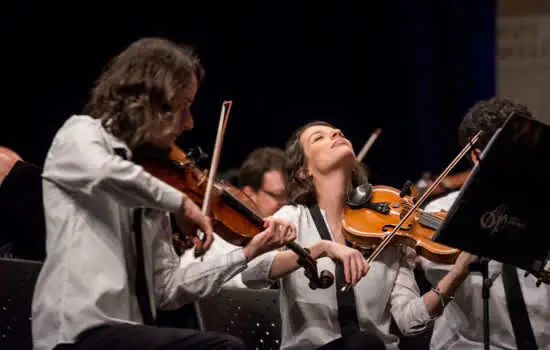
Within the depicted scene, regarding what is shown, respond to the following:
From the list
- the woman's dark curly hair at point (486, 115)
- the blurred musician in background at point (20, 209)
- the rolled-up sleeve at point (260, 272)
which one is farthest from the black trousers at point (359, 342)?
the blurred musician in background at point (20, 209)

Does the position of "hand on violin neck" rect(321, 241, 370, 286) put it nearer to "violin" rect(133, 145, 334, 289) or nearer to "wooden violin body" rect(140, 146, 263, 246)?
"violin" rect(133, 145, 334, 289)

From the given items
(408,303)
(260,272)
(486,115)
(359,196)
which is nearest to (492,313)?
(408,303)

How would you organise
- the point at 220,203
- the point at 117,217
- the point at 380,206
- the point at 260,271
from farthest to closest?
1. the point at 380,206
2. the point at 260,271
3. the point at 220,203
4. the point at 117,217

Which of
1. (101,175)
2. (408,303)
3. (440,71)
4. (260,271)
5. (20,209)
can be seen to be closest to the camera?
(101,175)

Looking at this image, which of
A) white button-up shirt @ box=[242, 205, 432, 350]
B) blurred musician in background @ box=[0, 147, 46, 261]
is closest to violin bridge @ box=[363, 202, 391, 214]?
white button-up shirt @ box=[242, 205, 432, 350]

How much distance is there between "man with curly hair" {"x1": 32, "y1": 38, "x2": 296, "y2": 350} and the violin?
7 centimetres

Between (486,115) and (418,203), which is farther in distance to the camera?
(486,115)

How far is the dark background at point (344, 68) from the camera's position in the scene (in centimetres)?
506

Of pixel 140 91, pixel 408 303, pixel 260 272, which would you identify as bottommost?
pixel 408 303

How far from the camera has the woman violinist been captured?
2367mm

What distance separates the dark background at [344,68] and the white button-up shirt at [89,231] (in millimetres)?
3021

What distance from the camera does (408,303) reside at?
2529 mm

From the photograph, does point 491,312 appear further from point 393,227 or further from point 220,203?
point 220,203

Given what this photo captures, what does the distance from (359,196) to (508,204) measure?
65cm
